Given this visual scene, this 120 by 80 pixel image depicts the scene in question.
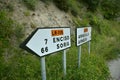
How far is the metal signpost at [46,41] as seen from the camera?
4.62 m

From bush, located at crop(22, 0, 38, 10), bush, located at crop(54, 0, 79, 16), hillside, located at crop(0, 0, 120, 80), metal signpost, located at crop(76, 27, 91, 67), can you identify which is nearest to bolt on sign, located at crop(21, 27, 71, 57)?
metal signpost, located at crop(76, 27, 91, 67)

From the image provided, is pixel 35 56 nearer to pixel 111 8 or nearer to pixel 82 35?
pixel 82 35

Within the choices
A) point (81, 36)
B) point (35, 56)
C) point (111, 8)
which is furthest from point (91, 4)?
point (81, 36)

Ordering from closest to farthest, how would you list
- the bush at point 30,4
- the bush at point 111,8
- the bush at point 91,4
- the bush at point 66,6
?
1. the bush at point 30,4
2. the bush at point 66,6
3. the bush at point 91,4
4. the bush at point 111,8

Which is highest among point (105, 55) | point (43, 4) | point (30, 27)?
point (43, 4)

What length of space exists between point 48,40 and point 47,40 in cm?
4

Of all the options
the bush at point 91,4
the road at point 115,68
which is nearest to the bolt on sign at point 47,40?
the road at point 115,68

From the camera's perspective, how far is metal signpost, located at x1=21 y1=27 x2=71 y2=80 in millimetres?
4621

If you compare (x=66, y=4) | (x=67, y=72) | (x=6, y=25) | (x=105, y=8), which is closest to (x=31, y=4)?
(x=6, y=25)

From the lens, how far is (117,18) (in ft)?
79.9

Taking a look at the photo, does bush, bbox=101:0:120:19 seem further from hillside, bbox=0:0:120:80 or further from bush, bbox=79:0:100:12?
→ hillside, bbox=0:0:120:80

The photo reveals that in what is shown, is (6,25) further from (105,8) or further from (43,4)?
(105,8)

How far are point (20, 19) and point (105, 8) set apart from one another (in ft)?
47.7

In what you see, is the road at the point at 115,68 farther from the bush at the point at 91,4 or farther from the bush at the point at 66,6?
the bush at the point at 91,4
